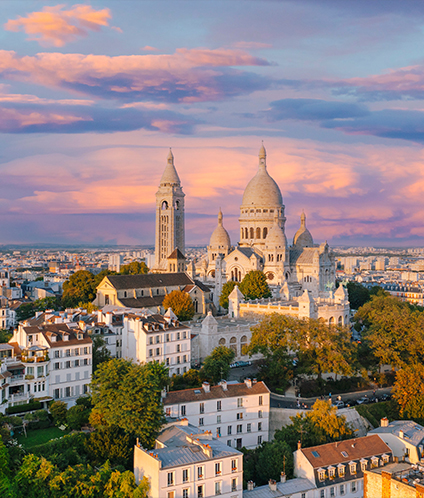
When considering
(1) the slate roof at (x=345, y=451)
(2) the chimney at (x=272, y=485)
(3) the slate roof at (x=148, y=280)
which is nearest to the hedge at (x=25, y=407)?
(2) the chimney at (x=272, y=485)

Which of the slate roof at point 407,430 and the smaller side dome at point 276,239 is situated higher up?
the smaller side dome at point 276,239

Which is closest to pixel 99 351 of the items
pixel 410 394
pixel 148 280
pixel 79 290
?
pixel 410 394

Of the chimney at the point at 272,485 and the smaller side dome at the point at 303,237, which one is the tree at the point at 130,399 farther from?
the smaller side dome at the point at 303,237

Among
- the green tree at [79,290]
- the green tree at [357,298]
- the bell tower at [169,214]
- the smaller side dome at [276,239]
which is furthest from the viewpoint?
the bell tower at [169,214]

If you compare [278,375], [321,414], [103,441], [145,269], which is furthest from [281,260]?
[103,441]

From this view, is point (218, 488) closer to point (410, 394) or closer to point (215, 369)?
point (215, 369)

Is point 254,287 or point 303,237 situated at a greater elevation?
point 303,237
